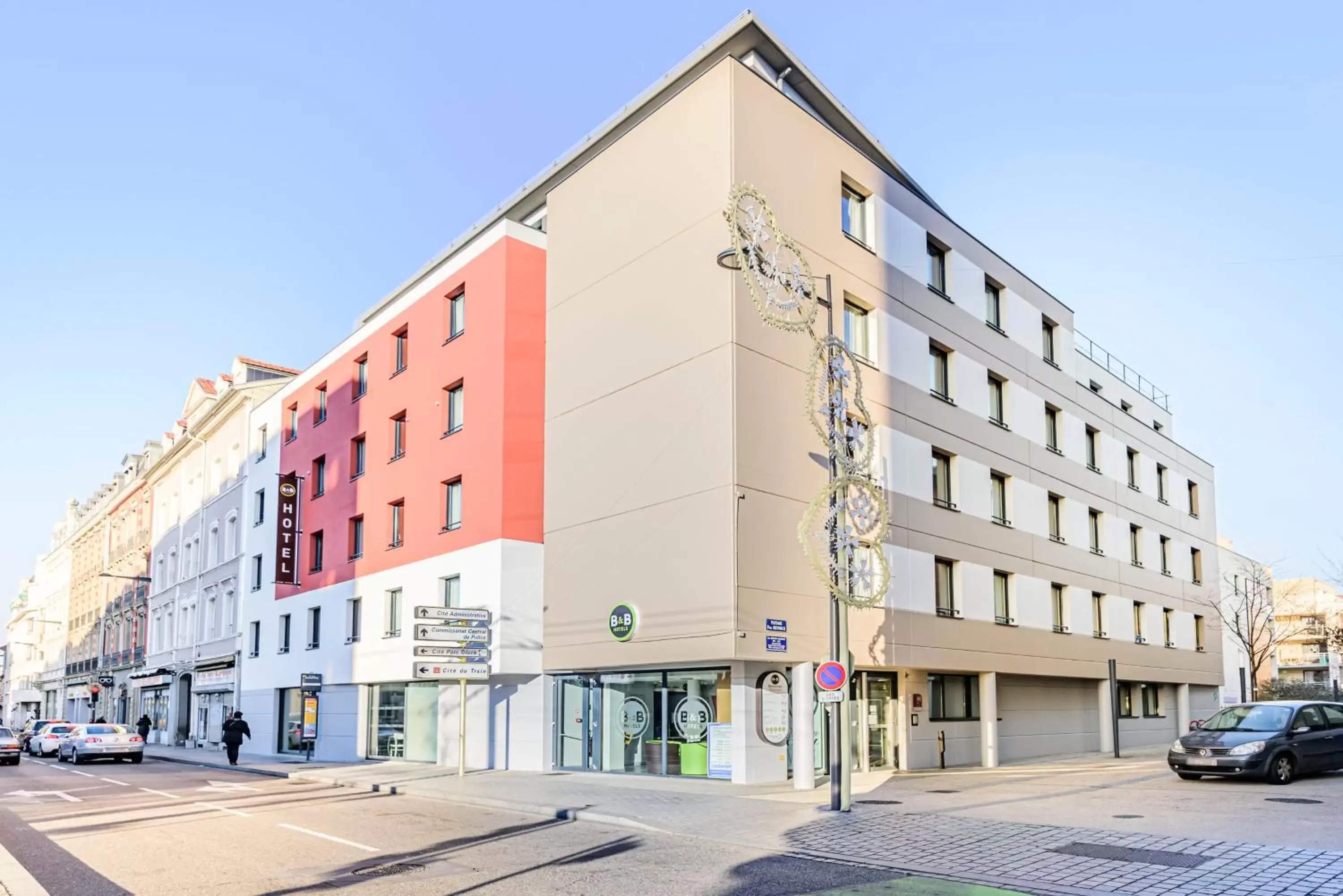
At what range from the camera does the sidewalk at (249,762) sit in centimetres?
2891

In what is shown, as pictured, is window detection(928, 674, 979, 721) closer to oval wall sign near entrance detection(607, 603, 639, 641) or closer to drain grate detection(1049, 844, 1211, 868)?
oval wall sign near entrance detection(607, 603, 639, 641)

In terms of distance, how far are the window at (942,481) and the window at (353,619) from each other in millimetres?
16526

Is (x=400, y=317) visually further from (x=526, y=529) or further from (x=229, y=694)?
(x=229, y=694)

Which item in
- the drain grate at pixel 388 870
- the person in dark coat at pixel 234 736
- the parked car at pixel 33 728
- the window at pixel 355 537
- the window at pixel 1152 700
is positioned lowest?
the parked car at pixel 33 728

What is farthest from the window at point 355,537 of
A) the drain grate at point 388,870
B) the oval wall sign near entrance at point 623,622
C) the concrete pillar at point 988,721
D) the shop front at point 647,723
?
the drain grate at point 388,870

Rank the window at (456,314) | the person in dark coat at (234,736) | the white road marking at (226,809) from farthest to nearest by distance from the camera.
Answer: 1. the person in dark coat at (234,736)
2. the window at (456,314)
3. the white road marking at (226,809)

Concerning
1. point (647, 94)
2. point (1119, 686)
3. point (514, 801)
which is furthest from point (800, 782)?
point (1119, 686)

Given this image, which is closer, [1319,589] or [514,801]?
[514,801]

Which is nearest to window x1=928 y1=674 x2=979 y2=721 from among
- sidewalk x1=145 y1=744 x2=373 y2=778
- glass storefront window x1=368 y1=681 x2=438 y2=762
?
glass storefront window x1=368 y1=681 x2=438 y2=762

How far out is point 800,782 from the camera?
1978cm

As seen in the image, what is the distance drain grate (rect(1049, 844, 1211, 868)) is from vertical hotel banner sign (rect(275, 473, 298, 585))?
1155 inches

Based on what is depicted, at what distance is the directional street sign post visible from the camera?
2341 cm

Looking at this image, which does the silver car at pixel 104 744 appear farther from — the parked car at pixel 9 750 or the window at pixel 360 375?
the window at pixel 360 375

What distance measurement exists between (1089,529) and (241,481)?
31.1m
